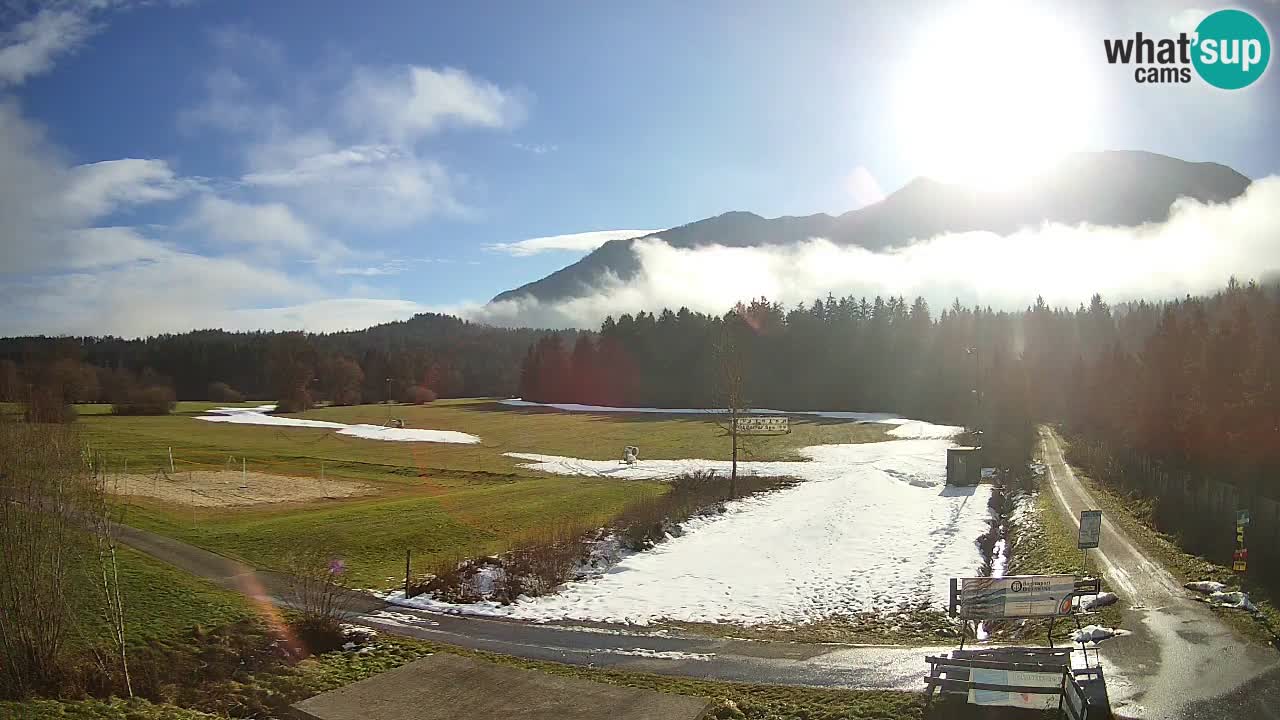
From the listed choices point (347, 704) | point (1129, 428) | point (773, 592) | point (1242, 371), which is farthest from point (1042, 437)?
point (347, 704)

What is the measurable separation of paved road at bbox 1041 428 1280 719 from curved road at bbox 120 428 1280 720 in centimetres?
2

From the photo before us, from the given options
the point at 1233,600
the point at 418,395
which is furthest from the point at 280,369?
the point at 1233,600

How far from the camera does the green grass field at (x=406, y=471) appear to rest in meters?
28.7

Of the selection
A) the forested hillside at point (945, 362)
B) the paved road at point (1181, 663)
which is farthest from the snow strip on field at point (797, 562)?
the forested hillside at point (945, 362)

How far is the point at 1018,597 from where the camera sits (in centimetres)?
1675

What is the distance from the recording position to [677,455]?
61.8 meters

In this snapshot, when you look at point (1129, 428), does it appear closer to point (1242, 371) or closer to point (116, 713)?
point (1242, 371)

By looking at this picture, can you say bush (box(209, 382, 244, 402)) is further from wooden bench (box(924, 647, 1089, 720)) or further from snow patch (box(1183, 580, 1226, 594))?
wooden bench (box(924, 647, 1089, 720))

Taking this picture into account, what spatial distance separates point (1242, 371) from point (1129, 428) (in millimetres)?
16862

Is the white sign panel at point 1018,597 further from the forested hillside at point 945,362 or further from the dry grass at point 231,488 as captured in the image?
the dry grass at point 231,488

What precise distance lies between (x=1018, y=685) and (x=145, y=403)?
120549 millimetres

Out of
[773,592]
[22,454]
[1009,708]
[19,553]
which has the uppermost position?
[22,454]

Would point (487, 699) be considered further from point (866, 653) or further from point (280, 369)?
point (280, 369)

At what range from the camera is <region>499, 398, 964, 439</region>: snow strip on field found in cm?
7900
